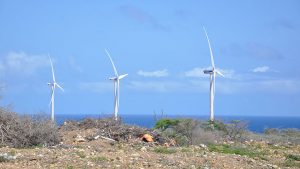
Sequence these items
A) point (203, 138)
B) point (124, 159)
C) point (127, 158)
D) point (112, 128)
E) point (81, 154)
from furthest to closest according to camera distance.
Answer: point (203, 138) → point (112, 128) → point (81, 154) → point (127, 158) → point (124, 159)

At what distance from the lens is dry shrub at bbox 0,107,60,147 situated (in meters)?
20.9

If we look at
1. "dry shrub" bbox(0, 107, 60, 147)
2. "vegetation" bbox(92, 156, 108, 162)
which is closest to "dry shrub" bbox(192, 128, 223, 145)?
"dry shrub" bbox(0, 107, 60, 147)

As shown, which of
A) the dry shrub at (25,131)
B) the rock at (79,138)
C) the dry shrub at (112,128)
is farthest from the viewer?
the dry shrub at (112,128)

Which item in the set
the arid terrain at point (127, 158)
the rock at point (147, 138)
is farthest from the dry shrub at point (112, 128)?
the arid terrain at point (127, 158)

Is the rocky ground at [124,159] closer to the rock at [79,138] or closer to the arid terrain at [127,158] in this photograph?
the arid terrain at [127,158]

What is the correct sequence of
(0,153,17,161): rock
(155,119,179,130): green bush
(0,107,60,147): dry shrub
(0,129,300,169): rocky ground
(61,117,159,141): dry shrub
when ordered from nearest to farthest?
(0,129,300,169): rocky ground, (0,153,17,161): rock, (0,107,60,147): dry shrub, (61,117,159,141): dry shrub, (155,119,179,130): green bush

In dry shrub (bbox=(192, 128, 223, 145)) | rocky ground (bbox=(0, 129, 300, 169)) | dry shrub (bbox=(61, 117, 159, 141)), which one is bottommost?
rocky ground (bbox=(0, 129, 300, 169))

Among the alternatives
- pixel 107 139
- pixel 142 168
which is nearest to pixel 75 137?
pixel 107 139

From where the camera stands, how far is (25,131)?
21.2 metres

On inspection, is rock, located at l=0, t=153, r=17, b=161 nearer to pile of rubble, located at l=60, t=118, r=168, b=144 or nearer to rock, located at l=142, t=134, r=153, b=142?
pile of rubble, located at l=60, t=118, r=168, b=144

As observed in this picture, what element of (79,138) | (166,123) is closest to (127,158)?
(79,138)

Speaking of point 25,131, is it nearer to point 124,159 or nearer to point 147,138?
point 147,138

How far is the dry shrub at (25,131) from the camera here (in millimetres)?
20906

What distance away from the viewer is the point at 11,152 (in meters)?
17.7
